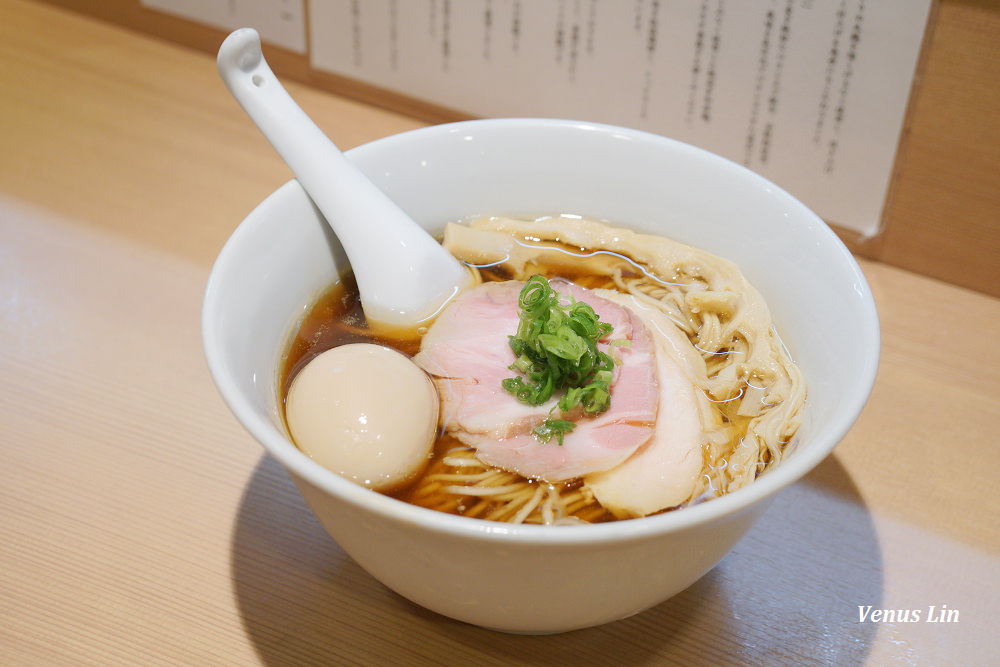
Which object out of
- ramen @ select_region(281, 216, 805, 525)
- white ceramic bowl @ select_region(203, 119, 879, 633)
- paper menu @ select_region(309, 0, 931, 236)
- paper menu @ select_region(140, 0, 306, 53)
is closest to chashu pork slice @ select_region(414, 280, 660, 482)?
ramen @ select_region(281, 216, 805, 525)

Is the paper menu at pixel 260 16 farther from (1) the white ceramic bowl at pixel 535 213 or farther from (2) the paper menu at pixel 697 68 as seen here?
(1) the white ceramic bowl at pixel 535 213

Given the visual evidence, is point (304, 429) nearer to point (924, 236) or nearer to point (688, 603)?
point (688, 603)

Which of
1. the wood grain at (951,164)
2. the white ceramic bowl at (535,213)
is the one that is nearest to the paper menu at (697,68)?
the wood grain at (951,164)

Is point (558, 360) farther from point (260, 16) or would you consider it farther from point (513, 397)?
point (260, 16)

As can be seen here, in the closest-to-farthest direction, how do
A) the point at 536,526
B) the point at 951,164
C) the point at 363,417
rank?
the point at 536,526 → the point at 363,417 → the point at 951,164
